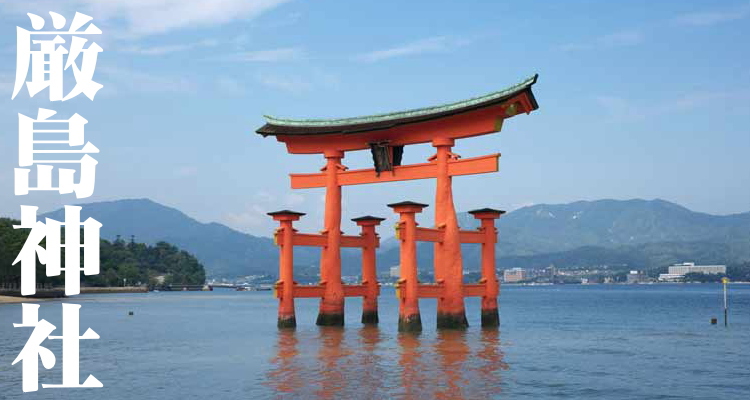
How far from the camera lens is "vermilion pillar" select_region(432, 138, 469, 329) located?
3997cm

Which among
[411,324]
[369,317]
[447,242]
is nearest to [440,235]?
[447,242]

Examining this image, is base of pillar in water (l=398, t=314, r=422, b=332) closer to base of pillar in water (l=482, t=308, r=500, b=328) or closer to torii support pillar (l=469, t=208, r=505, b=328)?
torii support pillar (l=469, t=208, r=505, b=328)

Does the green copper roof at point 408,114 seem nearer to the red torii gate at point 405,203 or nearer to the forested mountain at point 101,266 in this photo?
the red torii gate at point 405,203

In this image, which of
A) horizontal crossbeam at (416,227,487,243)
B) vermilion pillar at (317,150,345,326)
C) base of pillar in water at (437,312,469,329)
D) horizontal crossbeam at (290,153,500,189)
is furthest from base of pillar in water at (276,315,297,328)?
horizontal crossbeam at (416,227,487,243)

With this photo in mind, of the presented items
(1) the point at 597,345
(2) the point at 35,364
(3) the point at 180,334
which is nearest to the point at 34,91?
(2) the point at 35,364

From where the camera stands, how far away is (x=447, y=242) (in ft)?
132

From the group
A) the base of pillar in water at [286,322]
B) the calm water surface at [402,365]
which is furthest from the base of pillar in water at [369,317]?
the base of pillar in water at [286,322]

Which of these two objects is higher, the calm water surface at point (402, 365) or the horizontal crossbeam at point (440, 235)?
the horizontal crossbeam at point (440, 235)

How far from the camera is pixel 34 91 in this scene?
2902 cm

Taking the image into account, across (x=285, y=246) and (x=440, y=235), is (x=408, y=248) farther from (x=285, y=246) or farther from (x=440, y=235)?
(x=285, y=246)

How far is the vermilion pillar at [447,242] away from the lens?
39969 mm

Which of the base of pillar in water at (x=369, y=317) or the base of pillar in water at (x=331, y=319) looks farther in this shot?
the base of pillar in water at (x=369, y=317)

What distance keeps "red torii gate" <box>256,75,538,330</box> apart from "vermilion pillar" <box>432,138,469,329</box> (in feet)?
0.16

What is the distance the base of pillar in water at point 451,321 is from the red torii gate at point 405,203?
54mm
